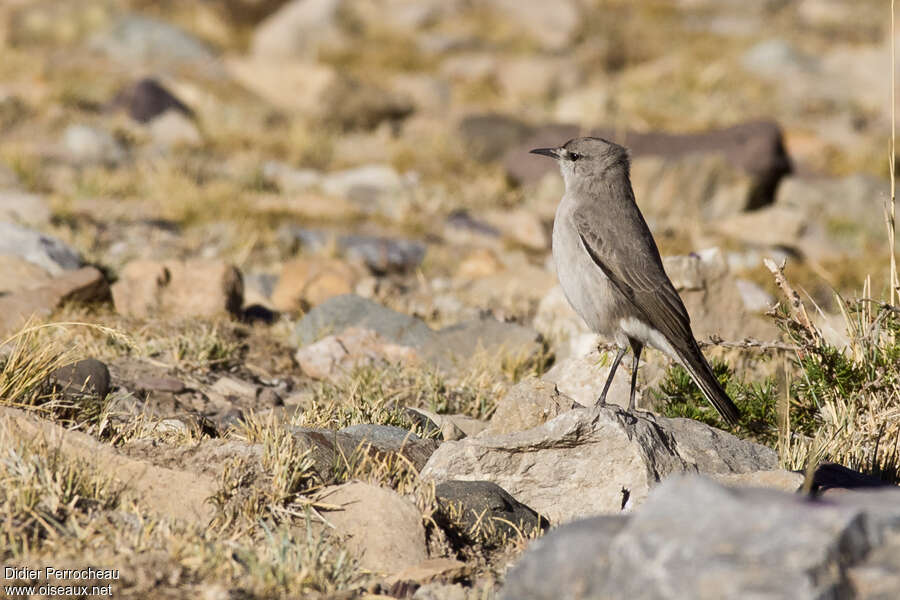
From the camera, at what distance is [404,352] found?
8.18 meters

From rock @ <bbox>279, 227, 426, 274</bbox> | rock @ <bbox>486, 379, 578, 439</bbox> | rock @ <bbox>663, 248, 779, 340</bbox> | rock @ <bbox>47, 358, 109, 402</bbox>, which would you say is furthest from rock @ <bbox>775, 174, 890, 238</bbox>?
rock @ <bbox>47, 358, 109, 402</bbox>

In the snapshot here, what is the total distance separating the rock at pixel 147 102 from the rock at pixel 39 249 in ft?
24.5

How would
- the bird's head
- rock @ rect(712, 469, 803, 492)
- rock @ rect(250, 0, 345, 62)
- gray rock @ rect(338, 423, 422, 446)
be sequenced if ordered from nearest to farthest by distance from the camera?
1. rock @ rect(712, 469, 803, 492)
2. gray rock @ rect(338, 423, 422, 446)
3. the bird's head
4. rock @ rect(250, 0, 345, 62)

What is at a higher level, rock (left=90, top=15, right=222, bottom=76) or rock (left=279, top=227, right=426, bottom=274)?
rock (left=90, top=15, right=222, bottom=76)

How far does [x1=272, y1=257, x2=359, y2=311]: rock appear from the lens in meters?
9.65

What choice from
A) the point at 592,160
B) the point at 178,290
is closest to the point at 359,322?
the point at 178,290

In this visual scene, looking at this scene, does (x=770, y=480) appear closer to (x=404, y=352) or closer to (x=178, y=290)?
(x=404, y=352)

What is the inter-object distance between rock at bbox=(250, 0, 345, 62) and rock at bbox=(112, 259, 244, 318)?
51.5ft

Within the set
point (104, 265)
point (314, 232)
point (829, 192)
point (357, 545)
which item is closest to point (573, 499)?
point (357, 545)

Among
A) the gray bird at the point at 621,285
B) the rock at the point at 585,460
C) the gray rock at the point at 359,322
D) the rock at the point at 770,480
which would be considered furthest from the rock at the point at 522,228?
the rock at the point at 770,480

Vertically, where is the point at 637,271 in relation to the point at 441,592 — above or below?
above

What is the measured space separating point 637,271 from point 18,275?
17.1ft

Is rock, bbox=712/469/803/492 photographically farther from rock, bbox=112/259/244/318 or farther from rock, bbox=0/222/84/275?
rock, bbox=0/222/84/275

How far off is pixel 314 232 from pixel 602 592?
943 centimetres
